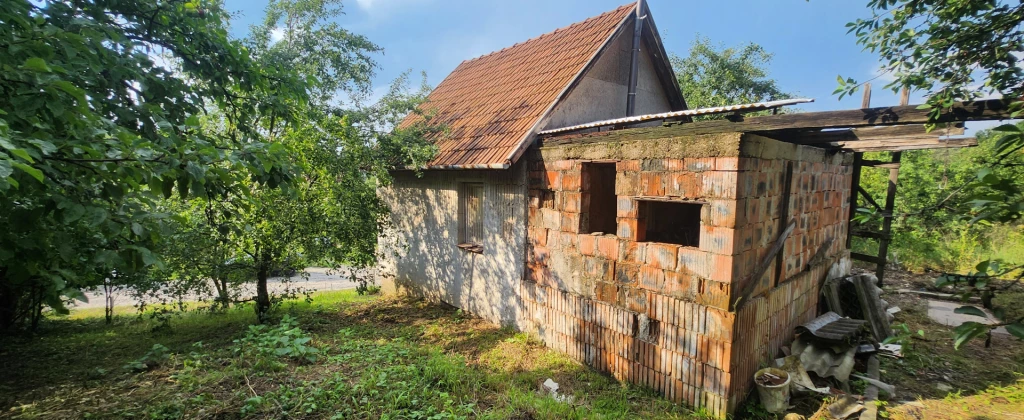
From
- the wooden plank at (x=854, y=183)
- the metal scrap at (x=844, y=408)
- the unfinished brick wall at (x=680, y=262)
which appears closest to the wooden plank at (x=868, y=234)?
the wooden plank at (x=854, y=183)

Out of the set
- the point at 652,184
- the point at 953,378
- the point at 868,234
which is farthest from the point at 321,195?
the point at 868,234

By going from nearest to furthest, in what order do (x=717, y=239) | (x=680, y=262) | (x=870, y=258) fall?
(x=717, y=239) < (x=680, y=262) < (x=870, y=258)

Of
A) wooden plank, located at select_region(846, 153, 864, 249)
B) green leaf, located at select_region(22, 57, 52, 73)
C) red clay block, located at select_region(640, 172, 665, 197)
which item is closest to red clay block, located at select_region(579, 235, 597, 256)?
red clay block, located at select_region(640, 172, 665, 197)

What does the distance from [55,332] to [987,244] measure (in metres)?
22.1

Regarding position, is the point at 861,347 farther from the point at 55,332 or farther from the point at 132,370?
the point at 55,332

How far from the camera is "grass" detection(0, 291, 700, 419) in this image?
429 centimetres

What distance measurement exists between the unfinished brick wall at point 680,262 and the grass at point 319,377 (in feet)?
1.75

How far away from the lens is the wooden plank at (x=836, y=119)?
3.49 metres

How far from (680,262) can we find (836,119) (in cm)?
208

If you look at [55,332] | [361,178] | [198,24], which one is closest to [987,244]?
[361,178]

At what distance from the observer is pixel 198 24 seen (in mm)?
4660

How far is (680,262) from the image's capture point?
517 cm

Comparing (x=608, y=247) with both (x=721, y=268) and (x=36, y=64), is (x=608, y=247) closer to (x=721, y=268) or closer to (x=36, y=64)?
(x=721, y=268)

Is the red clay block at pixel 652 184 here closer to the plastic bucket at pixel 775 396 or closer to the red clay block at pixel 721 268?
the red clay block at pixel 721 268
